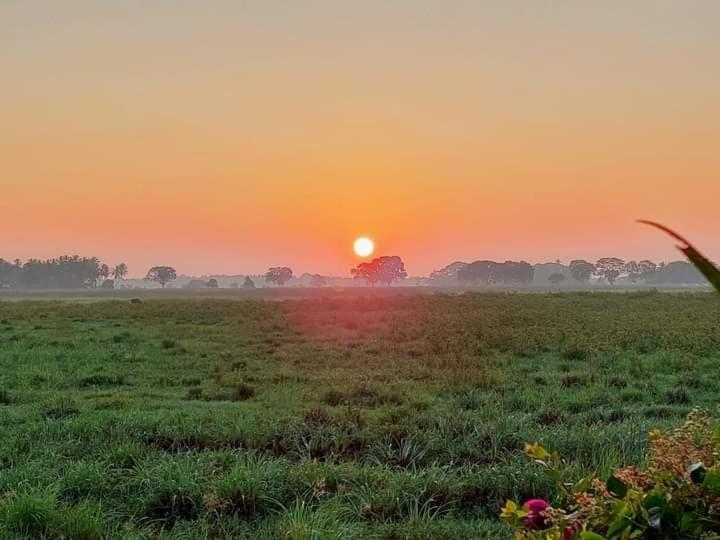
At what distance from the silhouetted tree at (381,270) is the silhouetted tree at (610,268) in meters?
59.6

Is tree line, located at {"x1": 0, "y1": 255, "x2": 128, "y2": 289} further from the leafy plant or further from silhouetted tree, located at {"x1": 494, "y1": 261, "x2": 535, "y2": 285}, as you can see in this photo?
the leafy plant

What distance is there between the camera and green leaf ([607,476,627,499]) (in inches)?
59.6

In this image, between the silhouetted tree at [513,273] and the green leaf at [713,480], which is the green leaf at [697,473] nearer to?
the green leaf at [713,480]

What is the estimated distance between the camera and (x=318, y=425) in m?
7.89

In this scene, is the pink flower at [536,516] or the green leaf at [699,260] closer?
the green leaf at [699,260]

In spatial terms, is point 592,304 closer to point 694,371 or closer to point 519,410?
point 694,371

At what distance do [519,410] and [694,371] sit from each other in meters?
5.38

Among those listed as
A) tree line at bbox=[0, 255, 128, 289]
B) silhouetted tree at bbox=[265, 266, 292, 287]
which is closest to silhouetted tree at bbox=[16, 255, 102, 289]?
tree line at bbox=[0, 255, 128, 289]

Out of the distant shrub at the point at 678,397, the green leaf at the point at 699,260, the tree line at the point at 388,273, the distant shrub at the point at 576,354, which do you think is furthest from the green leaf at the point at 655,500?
the tree line at the point at 388,273

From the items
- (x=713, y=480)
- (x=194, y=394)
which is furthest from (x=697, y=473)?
(x=194, y=394)

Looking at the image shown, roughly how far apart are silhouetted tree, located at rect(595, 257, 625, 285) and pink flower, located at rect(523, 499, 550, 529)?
19531 cm

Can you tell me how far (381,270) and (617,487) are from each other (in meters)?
182

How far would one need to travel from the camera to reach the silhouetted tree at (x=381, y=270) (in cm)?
18288

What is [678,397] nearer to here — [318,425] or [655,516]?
[318,425]
